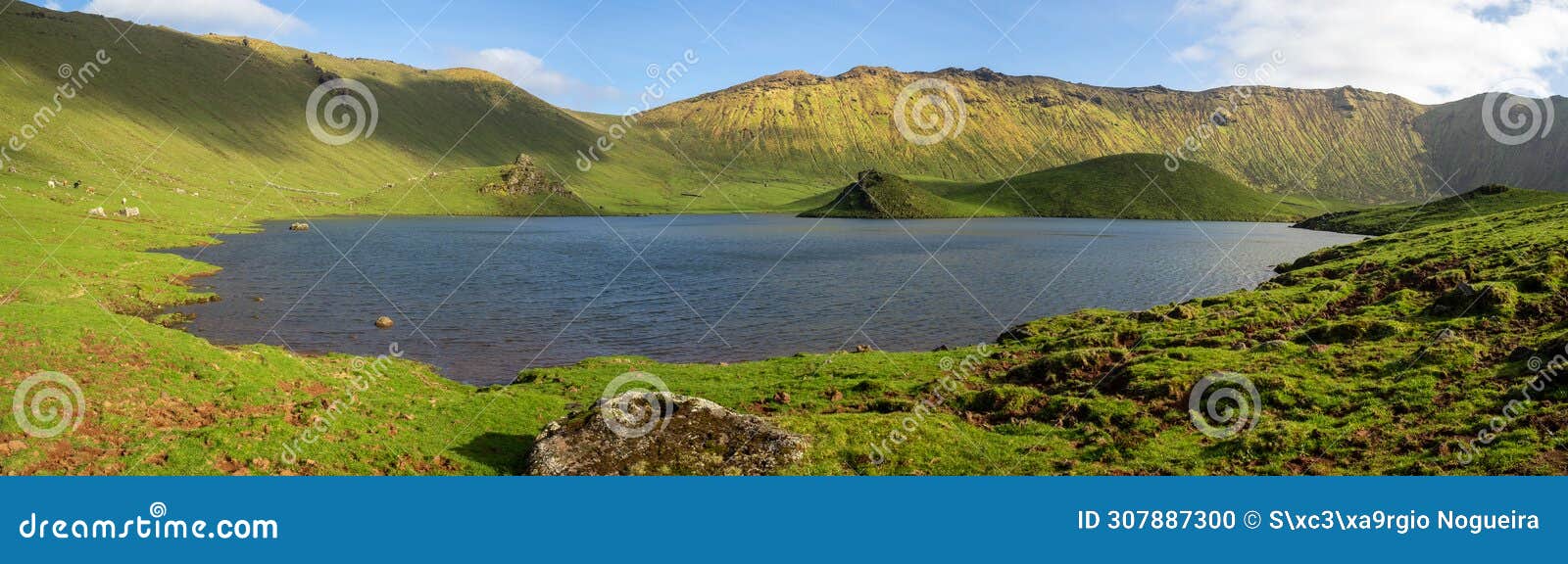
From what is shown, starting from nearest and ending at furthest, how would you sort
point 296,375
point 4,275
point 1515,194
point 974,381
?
1. point 296,375
2. point 974,381
3. point 4,275
4. point 1515,194

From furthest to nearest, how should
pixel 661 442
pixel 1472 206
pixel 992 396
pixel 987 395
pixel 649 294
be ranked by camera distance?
pixel 1472 206 → pixel 649 294 → pixel 987 395 → pixel 992 396 → pixel 661 442

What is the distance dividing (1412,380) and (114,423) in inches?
1666

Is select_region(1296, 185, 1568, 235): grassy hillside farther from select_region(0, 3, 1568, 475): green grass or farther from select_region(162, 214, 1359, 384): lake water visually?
select_region(0, 3, 1568, 475): green grass

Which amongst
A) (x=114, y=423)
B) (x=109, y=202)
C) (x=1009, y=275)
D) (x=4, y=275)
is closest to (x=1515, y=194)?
(x=1009, y=275)

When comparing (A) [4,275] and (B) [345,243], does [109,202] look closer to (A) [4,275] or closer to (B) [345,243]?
(B) [345,243]

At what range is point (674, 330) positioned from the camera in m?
57.1

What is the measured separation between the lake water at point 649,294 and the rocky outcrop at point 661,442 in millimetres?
20719

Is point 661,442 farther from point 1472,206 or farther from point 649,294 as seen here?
point 1472,206

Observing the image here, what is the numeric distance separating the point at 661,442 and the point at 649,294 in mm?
55621

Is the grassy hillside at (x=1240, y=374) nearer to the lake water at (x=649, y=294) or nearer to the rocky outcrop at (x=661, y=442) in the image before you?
the rocky outcrop at (x=661, y=442)

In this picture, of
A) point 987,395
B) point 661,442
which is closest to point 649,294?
point 987,395

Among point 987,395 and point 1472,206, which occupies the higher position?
point 1472,206

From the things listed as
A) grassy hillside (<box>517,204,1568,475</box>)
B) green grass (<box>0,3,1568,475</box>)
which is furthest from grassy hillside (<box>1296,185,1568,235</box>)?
green grass (<box>0,3,1568,475</box>)

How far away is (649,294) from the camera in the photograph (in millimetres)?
77000
